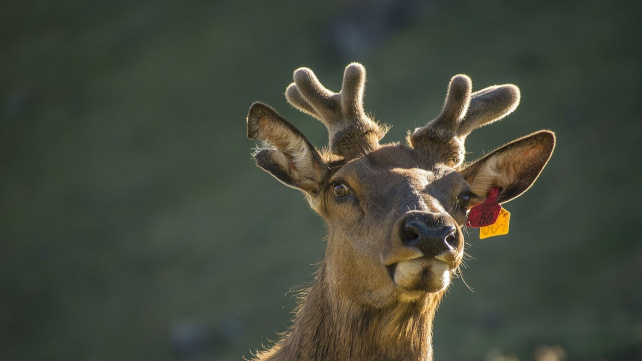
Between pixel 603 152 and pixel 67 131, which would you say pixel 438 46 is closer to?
pixel 603 152

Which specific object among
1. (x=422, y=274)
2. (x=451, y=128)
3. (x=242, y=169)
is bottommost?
(x=422, y=274)

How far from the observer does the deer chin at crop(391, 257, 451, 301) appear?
4828 mm

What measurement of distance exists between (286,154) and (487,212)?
169 cm

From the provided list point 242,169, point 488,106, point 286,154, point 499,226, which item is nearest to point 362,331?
point 286,154

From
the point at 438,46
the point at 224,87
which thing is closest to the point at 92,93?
the point at 224,87

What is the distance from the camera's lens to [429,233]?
4.71 metres

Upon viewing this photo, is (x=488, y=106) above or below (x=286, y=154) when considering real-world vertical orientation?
above

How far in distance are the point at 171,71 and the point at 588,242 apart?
28817mm

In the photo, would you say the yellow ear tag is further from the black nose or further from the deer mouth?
the black nose

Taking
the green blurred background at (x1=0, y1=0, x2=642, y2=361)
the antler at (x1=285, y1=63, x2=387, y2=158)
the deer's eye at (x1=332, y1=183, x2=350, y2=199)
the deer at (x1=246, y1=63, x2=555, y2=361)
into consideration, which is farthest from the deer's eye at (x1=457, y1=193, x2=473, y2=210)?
the green blurred background at (x1=0, y1=0, x2=642, y2=361)

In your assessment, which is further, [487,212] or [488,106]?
[488,106]

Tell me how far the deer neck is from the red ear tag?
0.85 m

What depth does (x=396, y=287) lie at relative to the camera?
17.0 ft

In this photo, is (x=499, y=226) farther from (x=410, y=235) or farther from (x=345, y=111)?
(x=410, y=235)
